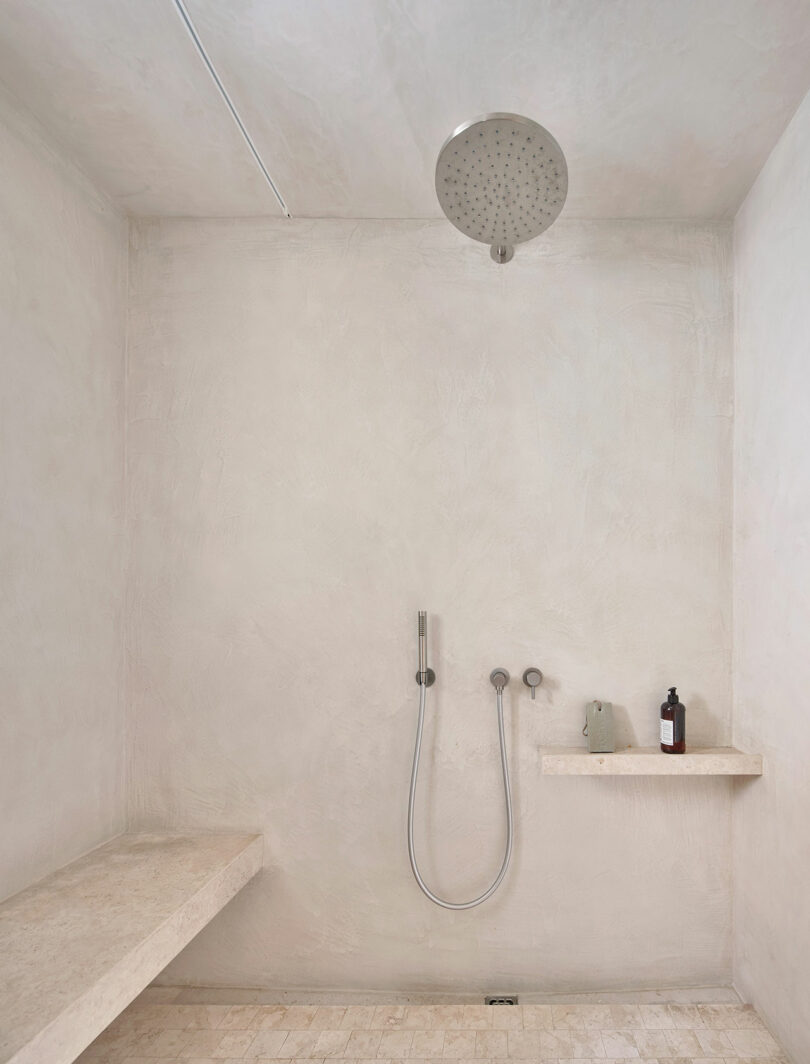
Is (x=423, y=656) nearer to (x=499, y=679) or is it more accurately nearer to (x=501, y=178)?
(x=499, y=679)

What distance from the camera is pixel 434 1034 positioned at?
1748mm

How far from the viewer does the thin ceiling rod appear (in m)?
1.33

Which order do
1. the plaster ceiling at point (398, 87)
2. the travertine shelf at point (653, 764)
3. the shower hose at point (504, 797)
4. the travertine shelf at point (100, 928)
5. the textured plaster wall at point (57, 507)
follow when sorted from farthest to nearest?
the shower hose at point (504, 797), the travertine shelf at point (653, 764), the textured plaster wall at point (57, 507), the plaster ceiling at point (398, 87), the travertine shelf at point (100, 928)

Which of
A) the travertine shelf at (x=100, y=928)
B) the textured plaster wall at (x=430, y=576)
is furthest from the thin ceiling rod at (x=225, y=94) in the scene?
the travertine shelf at (x=100, y=928)

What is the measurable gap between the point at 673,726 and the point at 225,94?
1906 millimetres

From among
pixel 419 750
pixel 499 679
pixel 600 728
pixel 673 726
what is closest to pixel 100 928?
pixel 419 750

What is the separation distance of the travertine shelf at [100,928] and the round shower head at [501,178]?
170 centimetres

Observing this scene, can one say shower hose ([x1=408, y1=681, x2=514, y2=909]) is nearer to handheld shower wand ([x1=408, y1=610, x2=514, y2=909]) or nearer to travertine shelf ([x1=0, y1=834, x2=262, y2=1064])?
handheld shower wand ([x1=408, y1=610, x2=514, y2=909])

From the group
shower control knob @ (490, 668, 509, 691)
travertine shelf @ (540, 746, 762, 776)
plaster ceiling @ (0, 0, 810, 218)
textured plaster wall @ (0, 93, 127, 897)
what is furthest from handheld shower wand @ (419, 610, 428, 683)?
plaster ceiling @ (0, 0, 810, 218)

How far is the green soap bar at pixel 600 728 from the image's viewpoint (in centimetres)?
188

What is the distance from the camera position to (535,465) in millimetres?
2023

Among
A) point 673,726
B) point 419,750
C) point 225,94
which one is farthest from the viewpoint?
point 419,750

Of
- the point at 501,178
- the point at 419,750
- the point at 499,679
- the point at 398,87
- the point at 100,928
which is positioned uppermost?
the point at 398,87

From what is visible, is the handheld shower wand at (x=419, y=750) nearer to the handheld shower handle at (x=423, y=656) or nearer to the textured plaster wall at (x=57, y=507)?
the handheld shower handle at (x=423, y=656)
